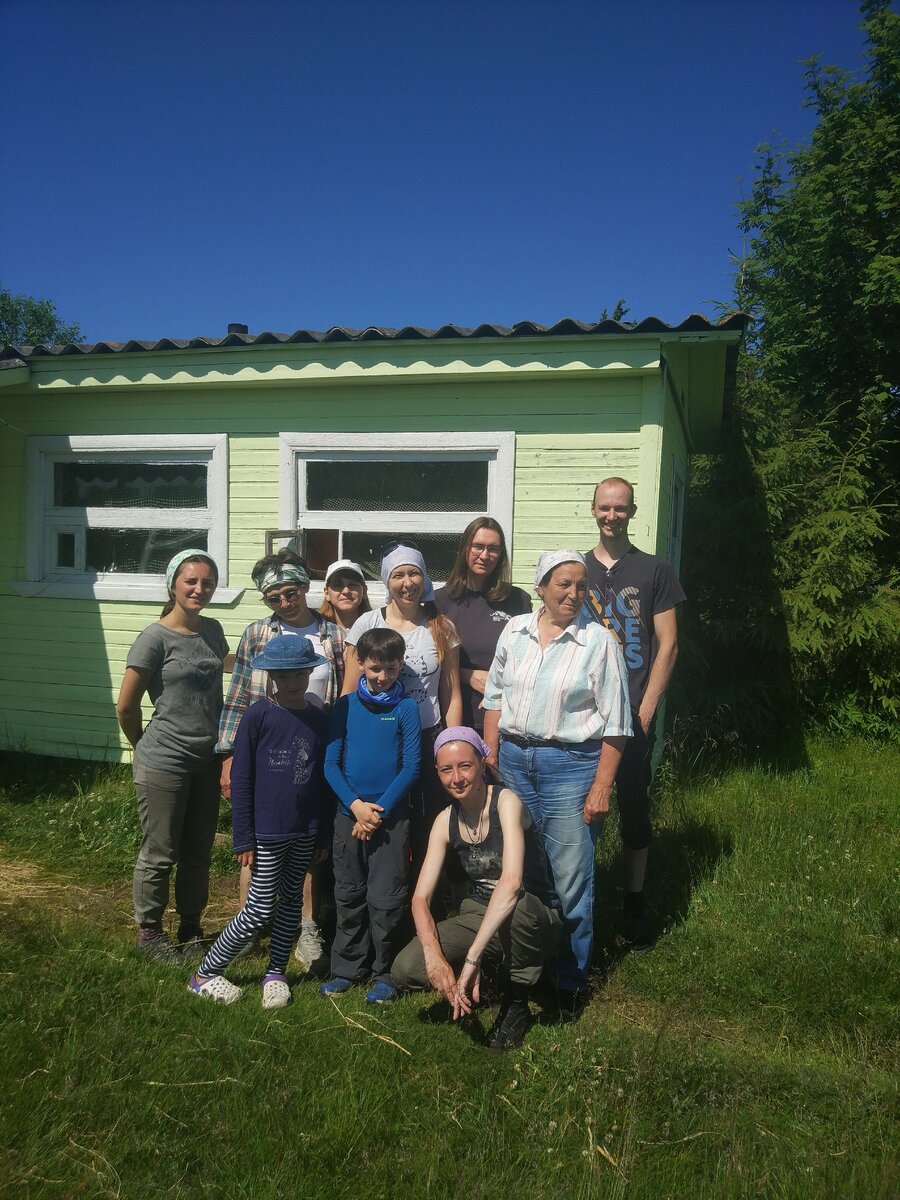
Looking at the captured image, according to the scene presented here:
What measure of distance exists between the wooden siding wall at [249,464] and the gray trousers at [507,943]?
2783 millimetres

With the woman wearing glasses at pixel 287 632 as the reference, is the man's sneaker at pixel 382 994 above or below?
below

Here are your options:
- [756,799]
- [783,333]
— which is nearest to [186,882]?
[756,799]

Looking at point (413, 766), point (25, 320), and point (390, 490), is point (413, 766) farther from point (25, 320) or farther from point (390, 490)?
point (25, 320)

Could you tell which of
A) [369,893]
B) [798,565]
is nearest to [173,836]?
[369,893]

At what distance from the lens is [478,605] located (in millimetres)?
4059

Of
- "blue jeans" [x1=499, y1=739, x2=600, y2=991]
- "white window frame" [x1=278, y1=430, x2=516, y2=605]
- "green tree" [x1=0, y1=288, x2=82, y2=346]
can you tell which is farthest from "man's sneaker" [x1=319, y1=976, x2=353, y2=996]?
"green tree" [x1=0, y1=288, x2=82, y2=346]

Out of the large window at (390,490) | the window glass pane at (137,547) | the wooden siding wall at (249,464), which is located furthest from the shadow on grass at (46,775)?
the large window at (390,490)

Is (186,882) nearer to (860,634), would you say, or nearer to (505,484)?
(505,484)

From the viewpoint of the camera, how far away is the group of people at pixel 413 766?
3334mm

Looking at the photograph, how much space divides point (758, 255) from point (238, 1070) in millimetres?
15518

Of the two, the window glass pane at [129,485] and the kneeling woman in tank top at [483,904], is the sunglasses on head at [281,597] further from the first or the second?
the window glass pane at [129,485]

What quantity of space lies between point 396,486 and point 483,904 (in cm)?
329

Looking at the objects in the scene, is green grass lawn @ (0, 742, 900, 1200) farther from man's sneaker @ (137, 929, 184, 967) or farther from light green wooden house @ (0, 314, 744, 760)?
light green wooden house @ (0, 314, 744, 760)

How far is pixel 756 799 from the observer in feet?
18.9
